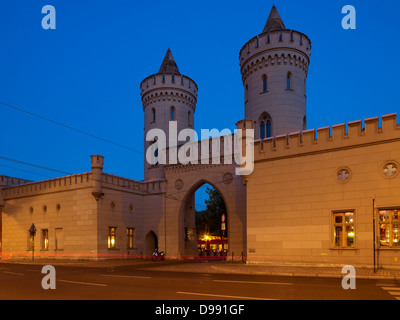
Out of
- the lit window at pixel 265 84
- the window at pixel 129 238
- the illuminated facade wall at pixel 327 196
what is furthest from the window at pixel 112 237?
the lit window at pixel 265 84

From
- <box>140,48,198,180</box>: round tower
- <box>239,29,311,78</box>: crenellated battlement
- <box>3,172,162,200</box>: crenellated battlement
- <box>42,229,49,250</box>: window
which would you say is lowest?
<box>42,229,49,250</box>: window

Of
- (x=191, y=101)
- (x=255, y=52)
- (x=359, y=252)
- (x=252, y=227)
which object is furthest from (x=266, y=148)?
(x=191, y=101)

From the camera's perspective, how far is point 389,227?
787 inches

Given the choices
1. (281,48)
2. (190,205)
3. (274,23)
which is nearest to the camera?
(281,48)

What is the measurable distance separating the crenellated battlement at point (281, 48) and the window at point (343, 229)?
60.0ft

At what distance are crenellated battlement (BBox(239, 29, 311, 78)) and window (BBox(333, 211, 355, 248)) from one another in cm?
1828

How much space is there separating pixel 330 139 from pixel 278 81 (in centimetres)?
1398

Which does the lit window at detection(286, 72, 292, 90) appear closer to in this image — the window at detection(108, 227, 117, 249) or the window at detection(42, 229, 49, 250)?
the window at detection(108, 227, 117, 249)

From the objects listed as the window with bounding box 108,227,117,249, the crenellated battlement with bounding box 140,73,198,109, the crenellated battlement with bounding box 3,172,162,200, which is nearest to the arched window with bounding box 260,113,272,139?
the crenellated battlement with bounding box 3,172,162,200

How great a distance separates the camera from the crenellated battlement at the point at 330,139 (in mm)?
20547

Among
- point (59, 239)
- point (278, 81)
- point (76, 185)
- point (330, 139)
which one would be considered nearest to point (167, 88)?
point (278, 81)

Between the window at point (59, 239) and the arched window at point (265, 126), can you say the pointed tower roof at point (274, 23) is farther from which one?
the window at point (59, 239)

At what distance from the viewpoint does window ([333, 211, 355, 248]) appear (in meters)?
21.3

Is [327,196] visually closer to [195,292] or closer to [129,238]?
[195,292]
